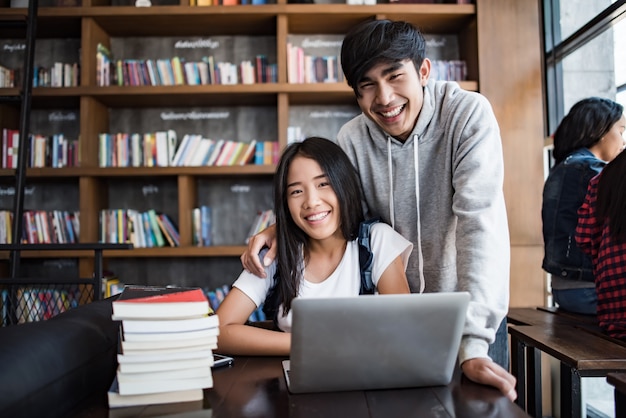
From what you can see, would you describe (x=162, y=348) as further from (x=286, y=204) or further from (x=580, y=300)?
(x=580, y=300)

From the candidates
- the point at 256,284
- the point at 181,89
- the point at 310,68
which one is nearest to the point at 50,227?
the point at 181,89

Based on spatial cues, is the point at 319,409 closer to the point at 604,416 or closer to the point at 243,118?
the point at 604,416

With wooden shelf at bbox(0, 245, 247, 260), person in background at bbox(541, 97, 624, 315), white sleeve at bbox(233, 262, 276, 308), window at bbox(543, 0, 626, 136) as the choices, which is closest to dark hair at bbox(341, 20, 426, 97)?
white sleeve at bbox(233, 262, 276, 308)

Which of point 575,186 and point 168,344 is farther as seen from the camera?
point 575,186

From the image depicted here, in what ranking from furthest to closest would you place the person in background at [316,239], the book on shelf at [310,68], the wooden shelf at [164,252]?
the book on shelf at [310,68], the wooden shelf at [164,252], the person in background at [316,239]

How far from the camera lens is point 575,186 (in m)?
2.57

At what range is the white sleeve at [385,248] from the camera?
152 cm

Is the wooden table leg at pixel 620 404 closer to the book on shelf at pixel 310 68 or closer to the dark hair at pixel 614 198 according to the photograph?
the dark hair at pixel 614 198

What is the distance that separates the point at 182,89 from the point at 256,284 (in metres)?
2.31

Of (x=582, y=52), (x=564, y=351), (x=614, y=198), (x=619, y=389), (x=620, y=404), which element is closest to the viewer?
(x=619, y=389)

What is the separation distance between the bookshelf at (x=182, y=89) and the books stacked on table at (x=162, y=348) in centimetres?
252

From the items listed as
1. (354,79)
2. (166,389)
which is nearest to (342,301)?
(166,389)

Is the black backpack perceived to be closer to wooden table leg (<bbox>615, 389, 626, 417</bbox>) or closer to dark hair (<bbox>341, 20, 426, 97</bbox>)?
dark hair (<bbox>341, 20, 426, 97</bbox>)

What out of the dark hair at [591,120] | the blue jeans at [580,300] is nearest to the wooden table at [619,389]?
the blue jeans at [580,300]
